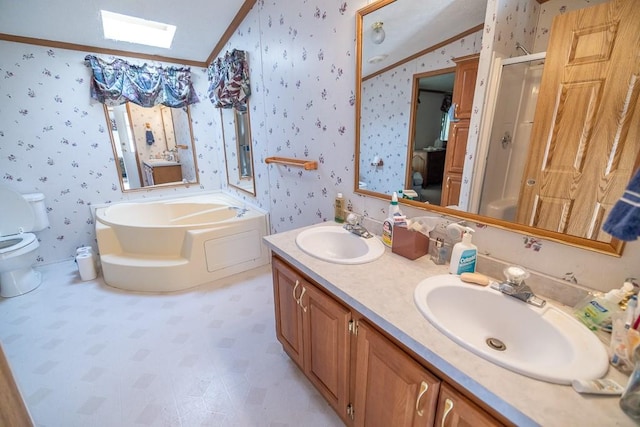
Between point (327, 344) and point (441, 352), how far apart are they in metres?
0.62

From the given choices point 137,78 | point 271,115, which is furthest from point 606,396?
point 137,78

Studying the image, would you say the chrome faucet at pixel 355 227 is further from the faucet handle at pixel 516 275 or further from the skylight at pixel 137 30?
the skylight at pixel 137 30

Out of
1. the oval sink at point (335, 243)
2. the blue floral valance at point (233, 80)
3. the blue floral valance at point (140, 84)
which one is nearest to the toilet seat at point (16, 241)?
the blue floral valance at point (140, 84)

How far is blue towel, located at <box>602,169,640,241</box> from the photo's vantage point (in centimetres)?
47

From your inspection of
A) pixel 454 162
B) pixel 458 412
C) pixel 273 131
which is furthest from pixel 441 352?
pixel 273 131

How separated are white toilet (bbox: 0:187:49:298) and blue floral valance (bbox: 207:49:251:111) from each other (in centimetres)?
205

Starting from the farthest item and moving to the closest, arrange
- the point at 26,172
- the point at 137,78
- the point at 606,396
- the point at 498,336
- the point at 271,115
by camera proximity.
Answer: the point at 137,78, the point at 26,172, the point at 271,115, the point at 498,336, the point at 606,396

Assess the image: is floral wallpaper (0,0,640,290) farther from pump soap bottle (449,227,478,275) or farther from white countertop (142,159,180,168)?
white countertop (142,159,180,168)

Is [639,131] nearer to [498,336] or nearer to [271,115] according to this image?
[498,336]

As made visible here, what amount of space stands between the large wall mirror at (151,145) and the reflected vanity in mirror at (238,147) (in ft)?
1.84

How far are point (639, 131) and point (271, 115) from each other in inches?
86.4

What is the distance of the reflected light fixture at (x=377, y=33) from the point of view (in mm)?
1365

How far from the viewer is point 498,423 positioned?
1.99ft

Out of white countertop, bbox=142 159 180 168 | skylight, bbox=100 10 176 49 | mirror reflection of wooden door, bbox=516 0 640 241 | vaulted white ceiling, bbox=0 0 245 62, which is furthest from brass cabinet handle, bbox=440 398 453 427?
white countertop, bbox=142 159 180 168
